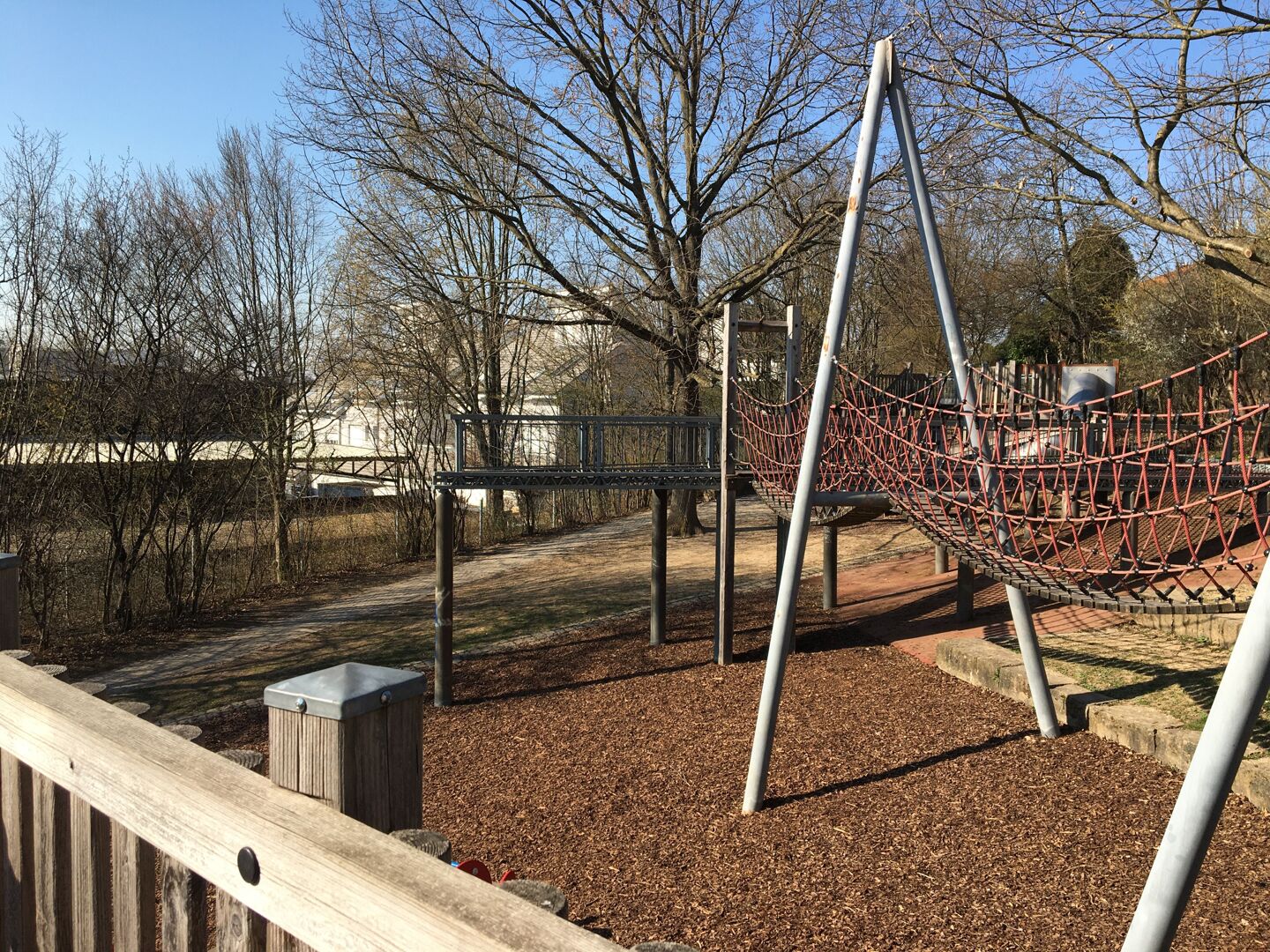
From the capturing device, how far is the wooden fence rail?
1121 millimetres

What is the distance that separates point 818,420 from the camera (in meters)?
5.05

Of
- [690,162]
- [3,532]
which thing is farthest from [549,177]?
[3,532]

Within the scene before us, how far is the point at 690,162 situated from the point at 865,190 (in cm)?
1045

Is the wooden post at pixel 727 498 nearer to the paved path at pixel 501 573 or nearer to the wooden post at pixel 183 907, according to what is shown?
the paved path at pixel 501 573

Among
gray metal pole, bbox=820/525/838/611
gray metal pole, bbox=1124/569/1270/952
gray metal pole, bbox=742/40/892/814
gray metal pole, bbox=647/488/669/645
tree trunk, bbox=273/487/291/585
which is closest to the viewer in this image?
gray metal pole, bbox=1124/569/1270/952

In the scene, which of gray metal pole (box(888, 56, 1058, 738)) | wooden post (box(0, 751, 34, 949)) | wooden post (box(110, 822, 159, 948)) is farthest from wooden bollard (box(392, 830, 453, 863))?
gray metal pole (box(888, 56, 1058, 738))

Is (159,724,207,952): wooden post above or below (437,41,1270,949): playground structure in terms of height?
below

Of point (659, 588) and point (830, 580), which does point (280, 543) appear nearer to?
point (659, 588)

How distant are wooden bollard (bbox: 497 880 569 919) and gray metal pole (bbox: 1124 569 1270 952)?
1214 mm

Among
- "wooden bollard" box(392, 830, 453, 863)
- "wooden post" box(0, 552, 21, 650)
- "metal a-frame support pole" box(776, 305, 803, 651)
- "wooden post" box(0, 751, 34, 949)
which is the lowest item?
"wooden post" box(0, 751, 34, 949)

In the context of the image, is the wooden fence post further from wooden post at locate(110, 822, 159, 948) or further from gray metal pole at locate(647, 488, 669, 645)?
gray metal pole at locate(647, 488, 669, 645)

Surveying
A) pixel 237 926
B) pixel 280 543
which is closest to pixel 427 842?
pixel 237 926

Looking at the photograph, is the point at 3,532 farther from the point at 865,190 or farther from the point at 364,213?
the point at 865,190

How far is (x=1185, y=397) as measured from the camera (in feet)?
61.5
